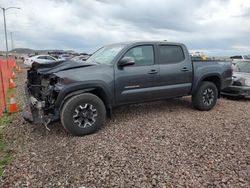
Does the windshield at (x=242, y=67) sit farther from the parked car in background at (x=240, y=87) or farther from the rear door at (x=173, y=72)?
the rear door at (x=173, y=72)

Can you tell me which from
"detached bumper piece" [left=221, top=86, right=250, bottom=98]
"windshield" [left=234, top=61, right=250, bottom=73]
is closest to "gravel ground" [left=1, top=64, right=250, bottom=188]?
"detached bumper piece" [left=221, top=86, right=250, bottom=98]

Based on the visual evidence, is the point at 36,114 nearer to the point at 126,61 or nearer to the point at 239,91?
the point at 126,61

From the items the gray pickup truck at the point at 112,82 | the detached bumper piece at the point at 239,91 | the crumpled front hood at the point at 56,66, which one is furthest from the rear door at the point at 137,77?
the detached bumper piece at the point at 239,91

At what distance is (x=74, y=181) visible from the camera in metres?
3.36

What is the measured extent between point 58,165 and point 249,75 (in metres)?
7.47

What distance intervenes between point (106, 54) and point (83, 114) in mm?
1696

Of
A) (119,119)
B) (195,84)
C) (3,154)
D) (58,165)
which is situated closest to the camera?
(58,165)

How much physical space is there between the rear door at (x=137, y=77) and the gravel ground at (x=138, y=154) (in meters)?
0.63

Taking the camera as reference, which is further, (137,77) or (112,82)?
(137,77)

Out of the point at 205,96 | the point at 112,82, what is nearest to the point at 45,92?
the point at 112,82

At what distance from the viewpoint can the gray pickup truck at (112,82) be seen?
15.7 feet

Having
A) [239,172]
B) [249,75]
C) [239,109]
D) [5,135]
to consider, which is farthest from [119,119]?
[249,75]

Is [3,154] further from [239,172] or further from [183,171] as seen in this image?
[239,172]

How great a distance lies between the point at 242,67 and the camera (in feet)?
31.4
